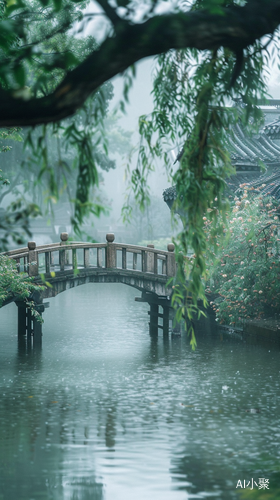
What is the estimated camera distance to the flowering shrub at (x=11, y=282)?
16.4 metres

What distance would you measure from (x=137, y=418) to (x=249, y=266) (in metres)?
9.03

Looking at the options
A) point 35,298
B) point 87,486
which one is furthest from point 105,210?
point 35,298

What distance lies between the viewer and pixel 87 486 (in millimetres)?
7445

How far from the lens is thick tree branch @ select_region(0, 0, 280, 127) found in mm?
3734

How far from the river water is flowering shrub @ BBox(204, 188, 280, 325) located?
1072mm

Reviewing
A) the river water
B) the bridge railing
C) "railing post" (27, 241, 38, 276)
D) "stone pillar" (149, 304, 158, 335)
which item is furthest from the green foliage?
"stone pillar" (149, 304, 158, 335)

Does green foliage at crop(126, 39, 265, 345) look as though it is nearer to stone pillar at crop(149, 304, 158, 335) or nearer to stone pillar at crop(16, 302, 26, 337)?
stone pillar at crop(16, 302, 26, 337)

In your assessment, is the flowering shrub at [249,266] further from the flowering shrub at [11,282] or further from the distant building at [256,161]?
the flowering shrub at [11,282]

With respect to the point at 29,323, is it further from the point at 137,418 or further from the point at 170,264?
the point at 137,418

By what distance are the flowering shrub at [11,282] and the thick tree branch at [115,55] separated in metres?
12.4

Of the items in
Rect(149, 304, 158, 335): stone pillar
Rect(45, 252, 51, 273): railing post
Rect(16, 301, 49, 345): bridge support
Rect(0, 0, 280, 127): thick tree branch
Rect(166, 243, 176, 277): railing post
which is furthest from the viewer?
Rect(149, 304, 158, 335): stone pillar

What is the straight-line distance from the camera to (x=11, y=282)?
16.6m

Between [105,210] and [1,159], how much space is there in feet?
107

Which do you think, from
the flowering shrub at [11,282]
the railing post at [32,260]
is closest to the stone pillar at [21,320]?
the railing post at [32,260]
